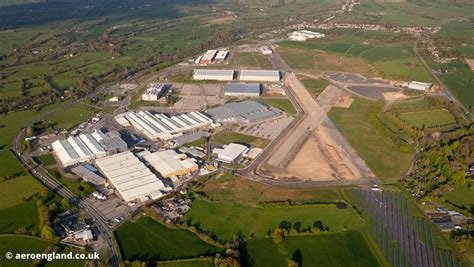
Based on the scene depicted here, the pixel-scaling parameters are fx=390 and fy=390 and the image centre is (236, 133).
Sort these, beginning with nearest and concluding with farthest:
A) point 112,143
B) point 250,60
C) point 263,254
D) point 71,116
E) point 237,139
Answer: point 263,254 → point 112,143 → point 237,139 → point 71,116 → point 250,60

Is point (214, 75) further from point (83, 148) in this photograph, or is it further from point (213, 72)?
point (83, 148)

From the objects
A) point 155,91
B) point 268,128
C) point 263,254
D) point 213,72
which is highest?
point 213,72

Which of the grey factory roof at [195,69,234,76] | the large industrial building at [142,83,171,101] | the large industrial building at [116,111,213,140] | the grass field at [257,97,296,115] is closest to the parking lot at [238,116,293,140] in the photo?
the grass field at [257,97,296,115]

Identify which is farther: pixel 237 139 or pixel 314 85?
pixel 314 85

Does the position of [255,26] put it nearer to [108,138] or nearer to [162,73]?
[162,73]

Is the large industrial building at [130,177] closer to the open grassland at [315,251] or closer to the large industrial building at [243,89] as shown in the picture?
the open grassland at [315,251]

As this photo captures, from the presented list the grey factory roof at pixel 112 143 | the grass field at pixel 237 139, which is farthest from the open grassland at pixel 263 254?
the grey factory roof at pixel 112 143

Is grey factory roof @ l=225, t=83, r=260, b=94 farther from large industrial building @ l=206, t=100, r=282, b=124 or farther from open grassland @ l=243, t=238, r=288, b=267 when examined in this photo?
open grassland @ l=243, t=238, r=288, b=267

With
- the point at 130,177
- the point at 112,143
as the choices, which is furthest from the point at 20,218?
the point at 112,143
